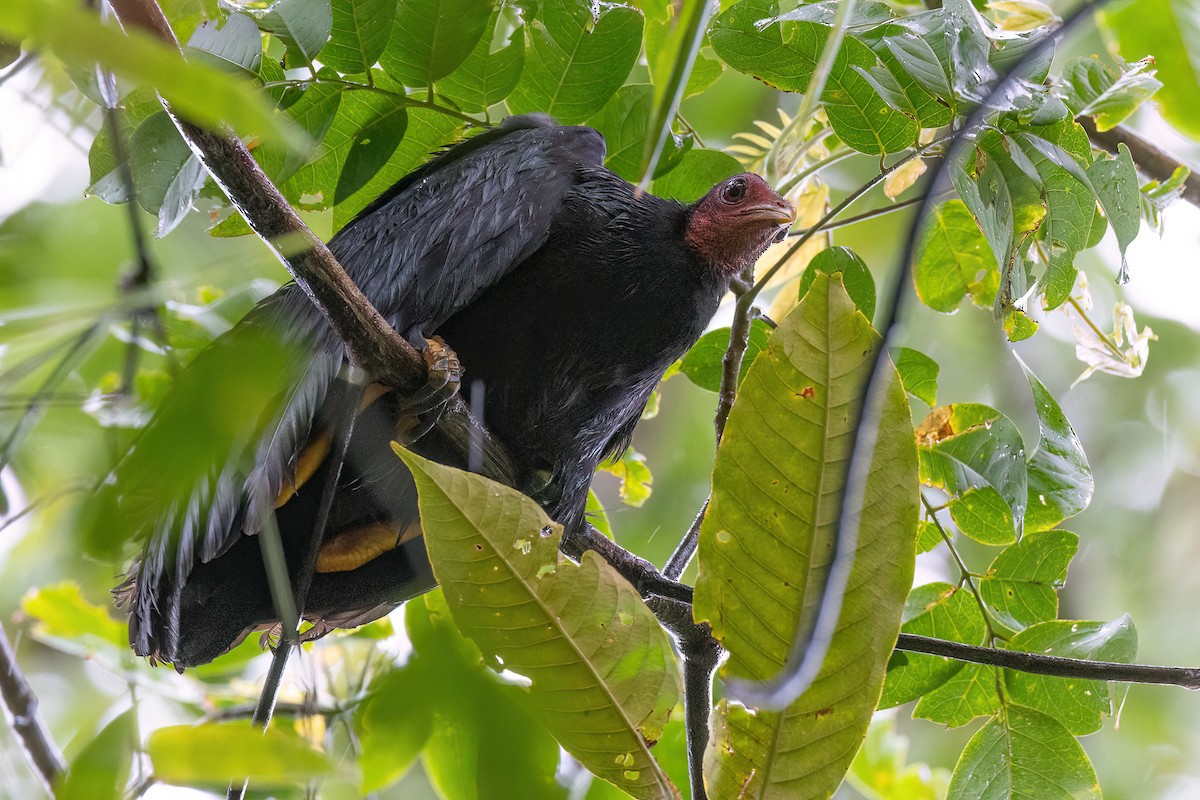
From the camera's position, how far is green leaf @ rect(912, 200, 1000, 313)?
9.74ft

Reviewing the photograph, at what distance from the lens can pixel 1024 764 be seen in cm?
214

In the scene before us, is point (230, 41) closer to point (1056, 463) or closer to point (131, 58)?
point (131, 58)

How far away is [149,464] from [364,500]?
210cm

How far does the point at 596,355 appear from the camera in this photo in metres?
2.77

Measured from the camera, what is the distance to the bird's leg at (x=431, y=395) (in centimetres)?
232

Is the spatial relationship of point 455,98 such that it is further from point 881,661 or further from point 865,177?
point 865,177

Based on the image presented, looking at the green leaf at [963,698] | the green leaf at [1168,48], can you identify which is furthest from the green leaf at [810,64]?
the green leaf at [963,698]

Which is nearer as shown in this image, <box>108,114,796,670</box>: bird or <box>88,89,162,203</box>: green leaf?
<box>88,89,162,203</box>: green leaf

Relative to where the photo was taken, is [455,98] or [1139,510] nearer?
[455,98]

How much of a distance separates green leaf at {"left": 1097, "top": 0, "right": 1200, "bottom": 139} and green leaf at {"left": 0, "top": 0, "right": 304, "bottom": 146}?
1523mm

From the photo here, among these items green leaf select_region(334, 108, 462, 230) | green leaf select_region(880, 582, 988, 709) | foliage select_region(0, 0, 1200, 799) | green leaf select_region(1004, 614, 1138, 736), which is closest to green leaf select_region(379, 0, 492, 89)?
foliage select_region(0, 0, 1200, 799)

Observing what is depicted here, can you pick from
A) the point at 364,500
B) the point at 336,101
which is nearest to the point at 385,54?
the point at 336,101

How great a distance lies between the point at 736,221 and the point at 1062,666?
4.75 feet

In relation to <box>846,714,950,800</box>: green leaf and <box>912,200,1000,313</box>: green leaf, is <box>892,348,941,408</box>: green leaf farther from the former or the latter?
<box>846,714,950,800</box>: green leaf
